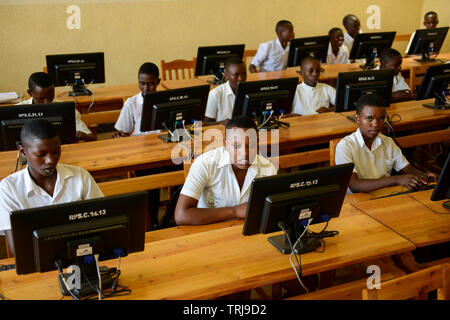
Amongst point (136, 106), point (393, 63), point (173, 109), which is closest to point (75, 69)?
point (136, 106)

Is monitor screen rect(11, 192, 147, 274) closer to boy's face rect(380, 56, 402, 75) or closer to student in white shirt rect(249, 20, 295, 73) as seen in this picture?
boy's face rect(380, 56, 402, 75)

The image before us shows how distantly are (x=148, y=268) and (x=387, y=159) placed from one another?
5.95ft

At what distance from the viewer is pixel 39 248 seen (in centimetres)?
175

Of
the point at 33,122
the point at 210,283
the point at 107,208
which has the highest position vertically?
the point at 33,122

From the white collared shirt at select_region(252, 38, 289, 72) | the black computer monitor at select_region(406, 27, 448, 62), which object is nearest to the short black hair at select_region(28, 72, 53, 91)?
the white collared shirt at select_region(252, 38, 289, 72)

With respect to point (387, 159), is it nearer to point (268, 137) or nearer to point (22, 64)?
point (268, 137)

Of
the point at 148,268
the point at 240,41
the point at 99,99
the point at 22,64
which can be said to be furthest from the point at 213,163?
the point at 240,41

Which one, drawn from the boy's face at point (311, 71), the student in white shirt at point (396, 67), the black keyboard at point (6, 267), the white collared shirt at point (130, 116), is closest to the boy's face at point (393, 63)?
the student in white shirt at point (396, 67)

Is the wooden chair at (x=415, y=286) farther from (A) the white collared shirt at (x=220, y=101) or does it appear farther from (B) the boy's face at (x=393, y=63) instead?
(B) the boy's face at (x=393, y=63)

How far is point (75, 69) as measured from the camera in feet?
15.1

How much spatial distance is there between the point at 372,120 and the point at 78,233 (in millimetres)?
1987

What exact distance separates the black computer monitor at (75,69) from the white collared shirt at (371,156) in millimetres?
2595

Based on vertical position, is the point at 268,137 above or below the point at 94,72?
below

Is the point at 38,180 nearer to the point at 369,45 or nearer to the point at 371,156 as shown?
the point at 371,156
